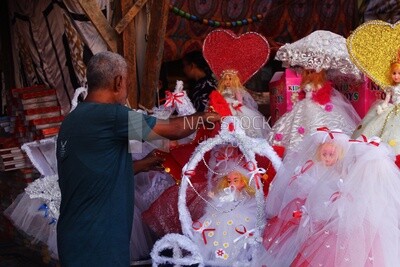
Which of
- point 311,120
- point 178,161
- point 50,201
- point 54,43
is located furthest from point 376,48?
point 54,43

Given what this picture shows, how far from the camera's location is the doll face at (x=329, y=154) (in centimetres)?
387

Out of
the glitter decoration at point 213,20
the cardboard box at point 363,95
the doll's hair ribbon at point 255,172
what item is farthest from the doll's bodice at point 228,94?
the glitter decoration at point 213,20

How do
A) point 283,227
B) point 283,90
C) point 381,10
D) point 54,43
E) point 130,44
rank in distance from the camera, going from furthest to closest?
1. point 381,10
2. point 54,43
3. point 283,90
4. point 130,44
5. point 283,227

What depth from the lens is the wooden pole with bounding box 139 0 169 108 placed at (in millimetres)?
4902

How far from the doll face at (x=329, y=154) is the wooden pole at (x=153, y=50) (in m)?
1.71

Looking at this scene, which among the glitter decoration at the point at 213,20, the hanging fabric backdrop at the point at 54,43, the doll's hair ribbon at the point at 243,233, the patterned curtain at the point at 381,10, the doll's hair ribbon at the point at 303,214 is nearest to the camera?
the doll's hair ribbon at the point at 303,214

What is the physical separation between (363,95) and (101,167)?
8.71 feet

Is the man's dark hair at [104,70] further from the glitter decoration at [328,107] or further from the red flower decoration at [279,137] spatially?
the glitter decoration at [328,107]

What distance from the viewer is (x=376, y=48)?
4324 mm

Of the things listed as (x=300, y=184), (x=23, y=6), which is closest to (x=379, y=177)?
(x=300, y=184)

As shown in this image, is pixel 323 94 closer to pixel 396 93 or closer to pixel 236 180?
pixel 396 93

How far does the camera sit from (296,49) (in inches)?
195

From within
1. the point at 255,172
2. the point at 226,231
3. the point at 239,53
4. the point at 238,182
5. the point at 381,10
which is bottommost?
the point at 226,231

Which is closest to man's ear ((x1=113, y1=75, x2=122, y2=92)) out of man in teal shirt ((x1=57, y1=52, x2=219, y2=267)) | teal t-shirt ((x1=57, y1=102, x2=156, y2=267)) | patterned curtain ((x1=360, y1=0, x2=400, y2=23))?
man in teal shirt ((x1=57, y1=52, x2=219, y2=267))
